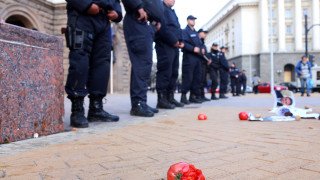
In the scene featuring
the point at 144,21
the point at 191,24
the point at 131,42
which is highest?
the point at 191,24

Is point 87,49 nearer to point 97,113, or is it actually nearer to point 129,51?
point 97,113

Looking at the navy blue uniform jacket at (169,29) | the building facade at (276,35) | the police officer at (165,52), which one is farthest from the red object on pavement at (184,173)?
the building facade at (276,35)

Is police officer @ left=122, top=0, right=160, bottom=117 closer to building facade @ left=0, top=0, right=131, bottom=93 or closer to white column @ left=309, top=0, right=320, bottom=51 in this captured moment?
building facade @ left=0, top=0, right=131, bottom=93

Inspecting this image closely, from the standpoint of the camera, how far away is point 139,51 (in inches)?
167

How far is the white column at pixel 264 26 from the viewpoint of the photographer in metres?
49.4

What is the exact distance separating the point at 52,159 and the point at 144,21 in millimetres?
2870

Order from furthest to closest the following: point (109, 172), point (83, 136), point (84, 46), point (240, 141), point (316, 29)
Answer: point (316, 29), point (84, 46), point (83, 136), point (240, 141), point (109, 172)

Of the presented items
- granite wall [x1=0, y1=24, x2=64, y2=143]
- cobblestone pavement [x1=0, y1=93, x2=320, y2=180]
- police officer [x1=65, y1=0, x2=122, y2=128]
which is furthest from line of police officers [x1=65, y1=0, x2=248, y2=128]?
cobblestone pavement [x1=0, y1=93, x2=320, y2=180]

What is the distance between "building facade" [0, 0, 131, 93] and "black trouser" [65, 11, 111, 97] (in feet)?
36.1

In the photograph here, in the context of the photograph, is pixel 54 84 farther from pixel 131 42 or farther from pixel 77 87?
pixel 131 42

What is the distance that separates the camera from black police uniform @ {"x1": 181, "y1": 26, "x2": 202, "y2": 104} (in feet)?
22.8

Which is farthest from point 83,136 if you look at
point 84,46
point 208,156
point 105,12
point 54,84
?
point 105,12

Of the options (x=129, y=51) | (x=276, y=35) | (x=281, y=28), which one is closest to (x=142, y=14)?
(x=129, y=51)

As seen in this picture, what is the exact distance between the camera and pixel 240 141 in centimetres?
217
